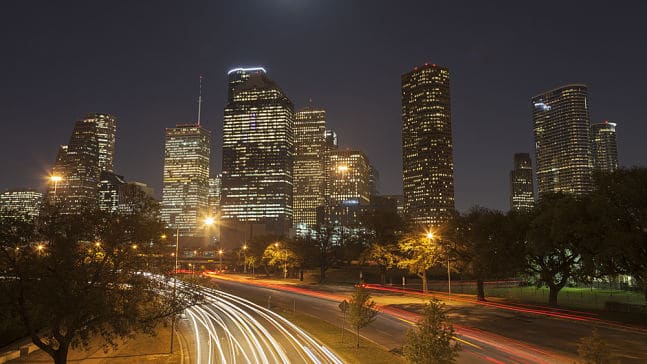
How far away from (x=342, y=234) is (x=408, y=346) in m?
96.3

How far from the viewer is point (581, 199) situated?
4791 cm

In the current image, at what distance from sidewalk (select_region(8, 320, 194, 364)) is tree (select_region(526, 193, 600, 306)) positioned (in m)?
35.6

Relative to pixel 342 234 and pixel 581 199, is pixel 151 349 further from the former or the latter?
pixel 342 234

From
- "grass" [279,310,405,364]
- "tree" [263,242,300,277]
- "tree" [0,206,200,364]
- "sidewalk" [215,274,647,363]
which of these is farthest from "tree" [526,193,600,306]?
"tree" [263,242,300,277]

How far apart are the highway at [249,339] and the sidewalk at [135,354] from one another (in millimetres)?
1010

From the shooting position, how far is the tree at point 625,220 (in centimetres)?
4069

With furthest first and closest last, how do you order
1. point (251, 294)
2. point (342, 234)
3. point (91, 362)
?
point (342, 234)
point (251, 294)
point (91, 362)

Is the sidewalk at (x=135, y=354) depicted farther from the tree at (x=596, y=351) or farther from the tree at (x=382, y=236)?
the tree at (x=382, y=236)

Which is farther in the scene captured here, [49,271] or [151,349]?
[151,349]

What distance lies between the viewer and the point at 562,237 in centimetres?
4553

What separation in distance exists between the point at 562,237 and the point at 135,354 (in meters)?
38.9

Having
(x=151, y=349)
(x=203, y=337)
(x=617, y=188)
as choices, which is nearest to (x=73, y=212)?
(x=151, y=349)

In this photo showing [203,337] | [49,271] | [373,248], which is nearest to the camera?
[49,271]

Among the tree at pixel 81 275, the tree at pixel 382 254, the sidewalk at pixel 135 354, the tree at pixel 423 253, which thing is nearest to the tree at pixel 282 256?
the tree at pixel 382 254
